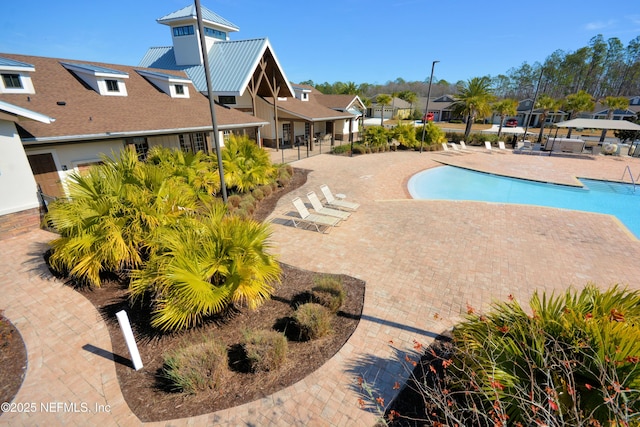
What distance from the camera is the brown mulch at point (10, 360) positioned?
167 inches

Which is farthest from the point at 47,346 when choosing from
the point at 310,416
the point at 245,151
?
the point at 245,151

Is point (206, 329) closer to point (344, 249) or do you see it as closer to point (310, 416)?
point (310, 416)

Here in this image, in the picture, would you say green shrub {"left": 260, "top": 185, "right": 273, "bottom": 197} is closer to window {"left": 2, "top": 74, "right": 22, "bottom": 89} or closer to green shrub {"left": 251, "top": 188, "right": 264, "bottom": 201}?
green shrub {"left": 251, "top": 188, "right": 264, "bottom": 201}

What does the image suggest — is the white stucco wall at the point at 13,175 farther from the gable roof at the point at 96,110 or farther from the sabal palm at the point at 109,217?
the sabal palm at the point at 109,217

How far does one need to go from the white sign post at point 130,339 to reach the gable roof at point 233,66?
18.0 metres

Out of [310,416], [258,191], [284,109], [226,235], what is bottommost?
[310,416]

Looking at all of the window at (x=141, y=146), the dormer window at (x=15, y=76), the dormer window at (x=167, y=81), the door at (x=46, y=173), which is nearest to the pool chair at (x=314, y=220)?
the window at (x=141, y=146)

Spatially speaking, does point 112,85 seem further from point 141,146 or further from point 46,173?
point 46,173

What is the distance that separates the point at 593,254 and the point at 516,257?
2.43 metres

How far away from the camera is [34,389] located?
168 inches

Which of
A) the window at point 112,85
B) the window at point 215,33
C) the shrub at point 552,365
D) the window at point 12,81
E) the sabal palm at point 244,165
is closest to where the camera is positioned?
the shrub at point 552,365

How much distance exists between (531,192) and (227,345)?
18517 mm

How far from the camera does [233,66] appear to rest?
20.6 meters

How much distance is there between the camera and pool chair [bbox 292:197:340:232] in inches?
393
